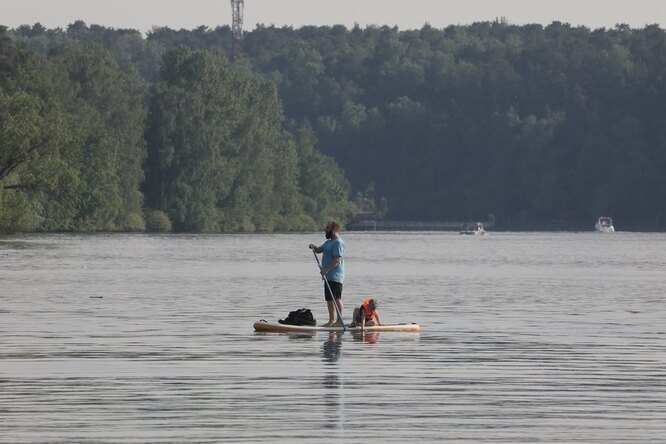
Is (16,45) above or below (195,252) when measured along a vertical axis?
above

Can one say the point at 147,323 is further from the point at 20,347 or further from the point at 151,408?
the point at 151,408

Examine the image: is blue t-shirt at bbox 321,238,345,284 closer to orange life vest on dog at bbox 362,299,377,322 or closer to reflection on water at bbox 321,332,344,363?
orange life vest on dog at bbox 362,299,377,322

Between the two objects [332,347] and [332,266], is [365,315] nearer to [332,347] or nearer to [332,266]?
[332,266]

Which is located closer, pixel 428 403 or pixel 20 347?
pixel 428 403

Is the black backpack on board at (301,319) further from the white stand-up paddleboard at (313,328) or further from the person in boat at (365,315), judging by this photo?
the person in boat at (365,315)

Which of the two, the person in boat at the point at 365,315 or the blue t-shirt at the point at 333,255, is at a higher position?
the blue t-shirt at the point at 333,255

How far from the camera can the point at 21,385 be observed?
21.7 m

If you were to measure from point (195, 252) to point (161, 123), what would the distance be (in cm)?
6246

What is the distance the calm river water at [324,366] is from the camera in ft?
58.8

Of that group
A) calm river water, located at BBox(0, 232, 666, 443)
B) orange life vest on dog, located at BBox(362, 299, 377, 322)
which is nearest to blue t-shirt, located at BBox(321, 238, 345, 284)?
orange life vest on dog, located at BBox(362, 299, 377, 322)

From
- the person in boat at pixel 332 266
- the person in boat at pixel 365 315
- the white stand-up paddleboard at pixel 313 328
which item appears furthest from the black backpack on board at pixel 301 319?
the person in boat at pixel 365 315

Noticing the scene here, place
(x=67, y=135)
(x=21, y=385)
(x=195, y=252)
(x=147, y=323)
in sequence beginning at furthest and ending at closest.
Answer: (x=67, y=135), (x=195, y=252), (x=147, y=323), (x=21, y=385)

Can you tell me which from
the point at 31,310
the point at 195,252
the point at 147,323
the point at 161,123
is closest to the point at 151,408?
the point at 147,323

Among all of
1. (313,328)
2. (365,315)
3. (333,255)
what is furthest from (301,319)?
(333,255)
